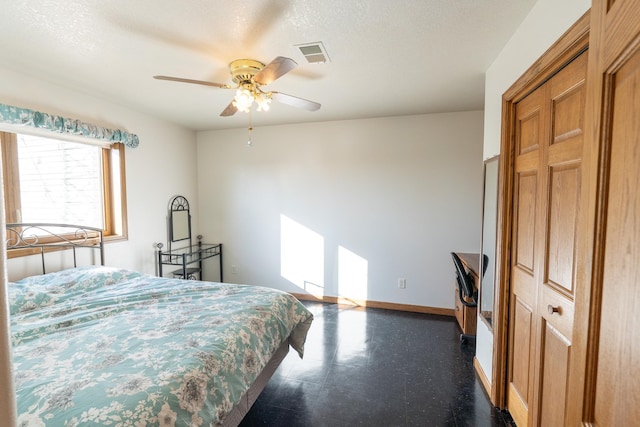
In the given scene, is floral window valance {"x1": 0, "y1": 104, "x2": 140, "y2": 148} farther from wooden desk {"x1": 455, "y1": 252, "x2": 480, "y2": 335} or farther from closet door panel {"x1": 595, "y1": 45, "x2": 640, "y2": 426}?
wooden desk {"x1": 455, "y1": 252, "x2": 480, "y2": 335}

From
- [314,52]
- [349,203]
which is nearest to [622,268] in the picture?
[314,52]

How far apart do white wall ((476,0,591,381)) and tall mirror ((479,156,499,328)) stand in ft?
0.32

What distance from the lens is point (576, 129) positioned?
4.04 ft

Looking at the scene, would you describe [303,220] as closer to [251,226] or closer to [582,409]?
[251,226]

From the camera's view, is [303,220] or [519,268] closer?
[519,268]

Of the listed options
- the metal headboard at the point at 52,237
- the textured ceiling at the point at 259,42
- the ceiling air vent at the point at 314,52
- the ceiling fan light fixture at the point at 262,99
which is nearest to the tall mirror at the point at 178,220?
the metal headboard at the point at 52,237

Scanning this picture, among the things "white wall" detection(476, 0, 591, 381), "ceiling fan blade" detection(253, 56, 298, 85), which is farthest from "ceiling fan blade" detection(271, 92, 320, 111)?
"white wall" detection(476, 0, 591, 381)

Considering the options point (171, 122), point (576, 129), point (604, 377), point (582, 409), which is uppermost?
point (171, 122)

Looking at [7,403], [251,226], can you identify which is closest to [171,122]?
[251,226]

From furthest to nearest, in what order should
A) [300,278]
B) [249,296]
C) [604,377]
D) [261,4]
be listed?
[300,278] < [249,296] < [261,4] < [604,377]

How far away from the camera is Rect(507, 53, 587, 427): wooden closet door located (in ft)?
4.14

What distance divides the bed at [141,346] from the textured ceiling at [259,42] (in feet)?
4.77

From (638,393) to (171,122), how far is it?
4.35 metres

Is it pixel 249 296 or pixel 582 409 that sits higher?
pixel 582 409
